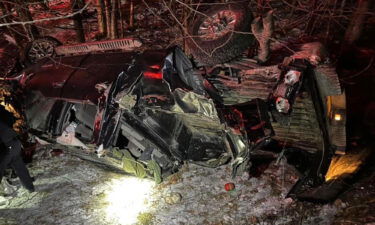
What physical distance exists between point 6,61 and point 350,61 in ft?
38.2

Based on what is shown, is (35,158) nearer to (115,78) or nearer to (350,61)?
(115,78)

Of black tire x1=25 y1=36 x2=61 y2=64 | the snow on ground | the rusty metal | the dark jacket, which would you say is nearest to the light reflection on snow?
the snow on ground

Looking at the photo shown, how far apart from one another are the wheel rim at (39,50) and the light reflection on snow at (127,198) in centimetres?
383

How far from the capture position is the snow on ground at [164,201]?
4.07m

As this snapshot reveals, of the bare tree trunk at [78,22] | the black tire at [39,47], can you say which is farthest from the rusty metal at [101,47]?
the bare tree trunk at [78,22]

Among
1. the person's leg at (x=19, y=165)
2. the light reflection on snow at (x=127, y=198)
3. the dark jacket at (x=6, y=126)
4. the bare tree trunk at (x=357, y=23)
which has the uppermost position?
the bare tree trunk at (x=357, y=23)

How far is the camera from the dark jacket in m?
4.26

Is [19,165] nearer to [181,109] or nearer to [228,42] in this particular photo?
[181,109]

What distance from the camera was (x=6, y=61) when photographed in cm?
1001

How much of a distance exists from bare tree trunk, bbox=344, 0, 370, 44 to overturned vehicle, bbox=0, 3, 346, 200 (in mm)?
3023

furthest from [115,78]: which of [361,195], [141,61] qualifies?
[361,195]

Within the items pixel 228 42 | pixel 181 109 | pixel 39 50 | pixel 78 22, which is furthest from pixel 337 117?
pixel 78 22

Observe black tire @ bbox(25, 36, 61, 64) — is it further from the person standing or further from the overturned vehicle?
the person standing

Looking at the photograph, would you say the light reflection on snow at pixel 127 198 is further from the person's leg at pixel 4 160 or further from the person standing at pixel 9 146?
the person's leg at pixel 4 160
